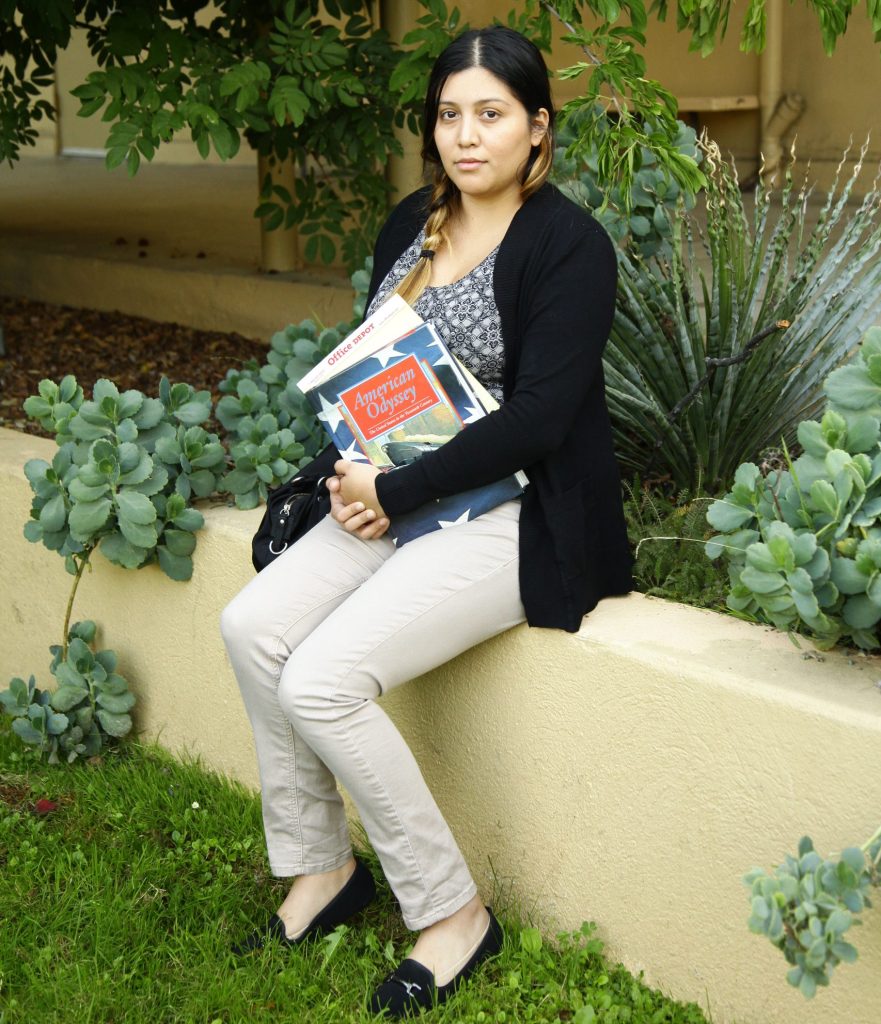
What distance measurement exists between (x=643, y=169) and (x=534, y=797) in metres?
1.77

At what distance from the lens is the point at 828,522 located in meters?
2.23

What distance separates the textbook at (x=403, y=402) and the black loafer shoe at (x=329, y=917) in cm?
71

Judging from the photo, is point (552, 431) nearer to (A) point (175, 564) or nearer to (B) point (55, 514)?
(A) point (175, 564)

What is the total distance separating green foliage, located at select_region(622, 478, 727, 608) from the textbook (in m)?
0.42

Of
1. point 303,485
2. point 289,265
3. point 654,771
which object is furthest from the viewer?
point 289,265

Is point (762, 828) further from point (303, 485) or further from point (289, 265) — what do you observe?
point (289, 265)

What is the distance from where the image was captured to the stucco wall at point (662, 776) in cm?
229

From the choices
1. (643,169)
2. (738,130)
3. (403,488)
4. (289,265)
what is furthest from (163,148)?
(403,488)

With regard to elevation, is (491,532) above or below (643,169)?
below

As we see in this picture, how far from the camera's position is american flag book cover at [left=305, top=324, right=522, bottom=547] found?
2688 millimetres

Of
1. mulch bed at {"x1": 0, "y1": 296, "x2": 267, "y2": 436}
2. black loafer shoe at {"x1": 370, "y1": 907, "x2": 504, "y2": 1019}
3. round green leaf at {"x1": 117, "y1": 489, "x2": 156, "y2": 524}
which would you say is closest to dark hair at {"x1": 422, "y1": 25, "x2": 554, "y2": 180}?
round green leaf at {"x1": 117, "y1": 489, "x2": 156, "y2": 524}

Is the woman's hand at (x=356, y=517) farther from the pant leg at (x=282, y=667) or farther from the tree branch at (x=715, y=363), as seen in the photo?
the tree branch at (x=715, y=363)

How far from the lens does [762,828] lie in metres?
2.37

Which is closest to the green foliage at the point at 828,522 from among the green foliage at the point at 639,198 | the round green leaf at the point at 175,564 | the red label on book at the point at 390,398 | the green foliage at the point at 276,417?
the red label on book at the point at 390,398
